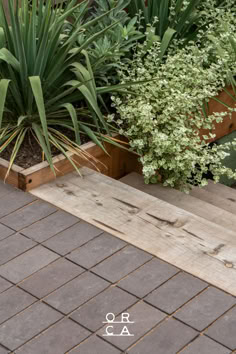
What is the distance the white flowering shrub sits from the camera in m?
4.56

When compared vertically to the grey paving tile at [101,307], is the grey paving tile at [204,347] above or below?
below

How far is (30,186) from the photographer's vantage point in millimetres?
4188

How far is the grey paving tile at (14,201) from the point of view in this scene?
398cm

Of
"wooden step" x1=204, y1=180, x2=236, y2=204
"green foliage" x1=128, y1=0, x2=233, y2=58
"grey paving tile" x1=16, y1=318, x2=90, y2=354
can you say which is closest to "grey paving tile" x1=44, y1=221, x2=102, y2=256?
"grey paving tile" x1=16, y1=318, x2=90, y2=354

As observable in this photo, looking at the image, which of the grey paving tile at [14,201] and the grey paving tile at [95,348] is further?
the grey paving tile at [14,201]

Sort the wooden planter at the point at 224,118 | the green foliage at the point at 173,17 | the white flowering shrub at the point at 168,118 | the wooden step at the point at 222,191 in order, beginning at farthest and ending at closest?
the wooden planter at the point at 224,118 → the green foliage at the point at 173,17 → the wooden step at the point at 222,191 → the white flowering shrub at the point at 168,118

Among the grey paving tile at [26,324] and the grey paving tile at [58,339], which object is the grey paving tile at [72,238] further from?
the grey paving tile at [58,339]

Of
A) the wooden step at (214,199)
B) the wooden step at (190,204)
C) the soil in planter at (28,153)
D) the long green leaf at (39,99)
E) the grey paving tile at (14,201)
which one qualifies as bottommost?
the wooden step at (214,199)

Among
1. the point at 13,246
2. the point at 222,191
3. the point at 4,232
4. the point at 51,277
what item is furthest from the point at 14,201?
the point at 222,191

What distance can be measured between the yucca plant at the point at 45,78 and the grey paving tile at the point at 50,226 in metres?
0.48

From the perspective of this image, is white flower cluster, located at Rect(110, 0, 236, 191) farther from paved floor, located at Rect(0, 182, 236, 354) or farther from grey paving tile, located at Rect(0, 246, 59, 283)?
grey paving tile, located at Rect(0, 246, 59, 283)

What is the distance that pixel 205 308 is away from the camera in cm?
323

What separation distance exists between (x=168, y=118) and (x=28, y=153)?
938 mm

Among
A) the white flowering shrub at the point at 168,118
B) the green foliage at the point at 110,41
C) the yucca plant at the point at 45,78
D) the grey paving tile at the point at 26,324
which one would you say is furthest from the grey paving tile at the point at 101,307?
the green foliage at the point at 110,41
